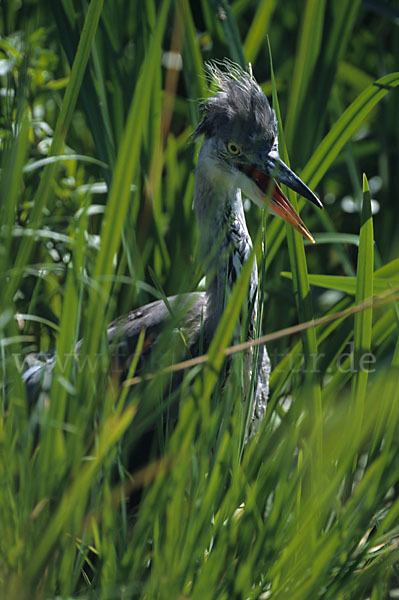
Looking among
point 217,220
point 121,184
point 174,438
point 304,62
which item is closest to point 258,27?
point 304,62

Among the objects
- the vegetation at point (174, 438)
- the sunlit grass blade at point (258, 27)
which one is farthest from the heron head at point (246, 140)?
the sunlit grass blade at point (258, 27)

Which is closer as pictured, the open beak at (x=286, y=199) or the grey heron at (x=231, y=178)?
the open beak at (x=286, y=199)

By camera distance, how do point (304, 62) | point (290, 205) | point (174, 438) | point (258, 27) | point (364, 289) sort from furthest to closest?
point (258, 27)
point (304, 62)
point (290, 205)
point (364, 289)
point (174, 438)

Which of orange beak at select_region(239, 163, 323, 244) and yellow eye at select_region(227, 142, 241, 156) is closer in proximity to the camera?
orange beak at select_region(239, 163, 323, 244)

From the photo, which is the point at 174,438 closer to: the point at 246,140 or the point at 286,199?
the point at 286,199

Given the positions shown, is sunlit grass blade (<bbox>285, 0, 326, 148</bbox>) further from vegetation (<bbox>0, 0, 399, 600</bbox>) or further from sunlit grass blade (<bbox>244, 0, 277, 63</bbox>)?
sunlit grass blade (<bbox>244, 0, 277, 63</bbox>)

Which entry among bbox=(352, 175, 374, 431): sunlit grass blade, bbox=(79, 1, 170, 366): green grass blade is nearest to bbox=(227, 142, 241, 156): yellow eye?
bbox=(352, 175, 374, 431): sunlit grass blade

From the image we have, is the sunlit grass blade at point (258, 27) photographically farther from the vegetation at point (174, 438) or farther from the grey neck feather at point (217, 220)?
the grey neck feather at point (217, 220)

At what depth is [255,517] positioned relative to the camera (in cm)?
103

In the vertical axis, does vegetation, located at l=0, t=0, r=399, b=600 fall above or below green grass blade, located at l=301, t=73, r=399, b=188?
below

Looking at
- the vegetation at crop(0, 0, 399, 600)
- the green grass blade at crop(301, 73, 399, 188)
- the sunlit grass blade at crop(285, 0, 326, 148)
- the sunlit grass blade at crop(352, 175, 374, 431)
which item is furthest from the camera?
the sunlit grass blade at crop(285, 0, 326, 148)

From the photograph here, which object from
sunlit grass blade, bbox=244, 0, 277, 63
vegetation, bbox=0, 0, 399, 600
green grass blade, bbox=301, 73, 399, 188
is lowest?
vegetation, bbox=0, 0, 399, 600

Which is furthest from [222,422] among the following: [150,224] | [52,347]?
[150,224]

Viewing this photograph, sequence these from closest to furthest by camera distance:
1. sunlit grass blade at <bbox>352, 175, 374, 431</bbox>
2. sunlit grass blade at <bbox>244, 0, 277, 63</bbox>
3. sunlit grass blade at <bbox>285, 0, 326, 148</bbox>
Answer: sunlit grass blade at <bbox>352, 175, 374, 431</bbox>
sunlit grass blade at <bbox>285, 0, 326, 148</bbox>
sunlit grass blade at <bbox>244, 0, 277, 63</bbox>
